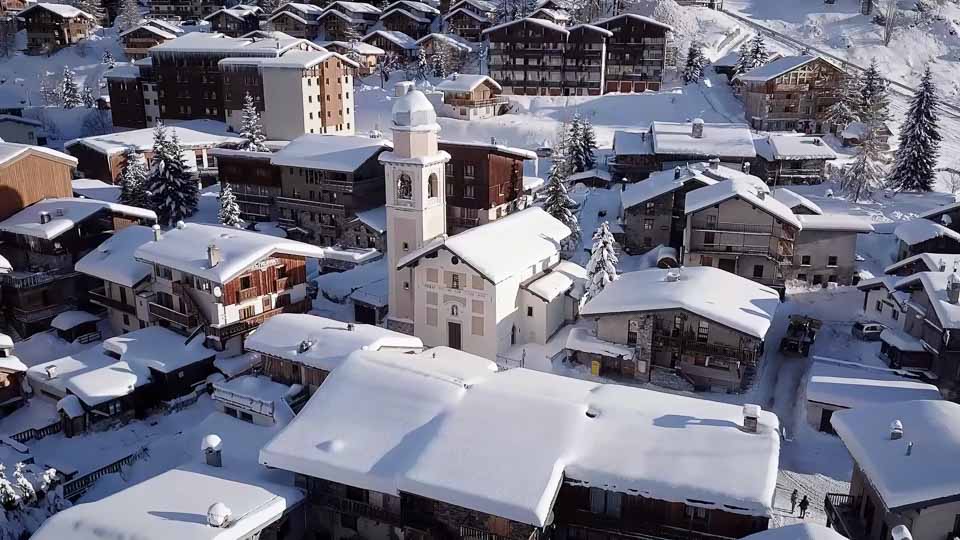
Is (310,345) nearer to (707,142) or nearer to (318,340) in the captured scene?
(318,340)

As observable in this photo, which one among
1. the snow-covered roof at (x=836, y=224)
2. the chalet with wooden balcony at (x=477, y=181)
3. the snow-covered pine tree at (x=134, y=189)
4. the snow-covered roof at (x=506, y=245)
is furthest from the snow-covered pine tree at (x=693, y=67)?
the snow-covered pine tree at (x=134, y=189)

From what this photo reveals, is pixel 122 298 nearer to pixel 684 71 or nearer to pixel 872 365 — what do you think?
pixel 872 365

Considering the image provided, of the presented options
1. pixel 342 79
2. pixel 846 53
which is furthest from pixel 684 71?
pixel 342 79

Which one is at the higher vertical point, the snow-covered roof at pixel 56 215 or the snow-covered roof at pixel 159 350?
the snow-covered roof at pixel 56 215

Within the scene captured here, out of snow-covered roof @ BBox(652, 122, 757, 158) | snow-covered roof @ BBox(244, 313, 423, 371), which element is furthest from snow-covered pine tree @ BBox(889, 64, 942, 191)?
snow-covered roof @ BBox(244, 313, 423, 371)

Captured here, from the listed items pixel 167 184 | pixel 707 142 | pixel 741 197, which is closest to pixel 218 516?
pixel 741 197

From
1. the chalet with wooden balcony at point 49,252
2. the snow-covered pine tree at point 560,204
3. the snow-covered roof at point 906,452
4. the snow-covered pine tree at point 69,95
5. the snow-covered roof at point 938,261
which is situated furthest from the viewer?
the snow-covered pine tree at point 69,95

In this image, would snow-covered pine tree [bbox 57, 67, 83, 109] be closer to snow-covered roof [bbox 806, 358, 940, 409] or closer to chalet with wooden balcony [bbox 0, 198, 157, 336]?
chalet with wooden balcony [bbox 0, 198, 157, 336]

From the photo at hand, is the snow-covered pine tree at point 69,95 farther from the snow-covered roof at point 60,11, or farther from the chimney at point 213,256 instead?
the chimney at point 213,256
